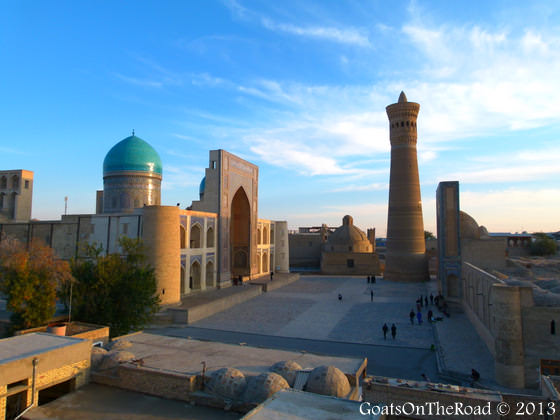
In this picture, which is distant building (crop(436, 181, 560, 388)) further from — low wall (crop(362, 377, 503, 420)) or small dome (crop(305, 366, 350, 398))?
small dome (crop(305, 366, 350, 398))

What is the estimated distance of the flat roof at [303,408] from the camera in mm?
4469

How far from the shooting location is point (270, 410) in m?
4.59

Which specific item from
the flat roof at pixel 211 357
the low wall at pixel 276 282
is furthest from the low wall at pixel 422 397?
the low wall at pixel 276 282

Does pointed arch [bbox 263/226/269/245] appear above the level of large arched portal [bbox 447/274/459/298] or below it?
above

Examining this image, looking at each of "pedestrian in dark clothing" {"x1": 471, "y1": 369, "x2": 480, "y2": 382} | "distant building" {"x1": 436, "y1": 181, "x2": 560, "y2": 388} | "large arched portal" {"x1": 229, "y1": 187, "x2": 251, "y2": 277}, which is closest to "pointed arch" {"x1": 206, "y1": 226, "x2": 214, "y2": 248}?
"large arched portal" {"x1": 229, "y1": 187, "x2": 251, "y2": 277}

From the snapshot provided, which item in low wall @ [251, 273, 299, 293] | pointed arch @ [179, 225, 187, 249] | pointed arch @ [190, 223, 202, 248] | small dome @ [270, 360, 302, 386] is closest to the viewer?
small dome @ [270, 360, 302, 386]

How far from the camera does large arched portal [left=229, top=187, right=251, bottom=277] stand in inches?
977

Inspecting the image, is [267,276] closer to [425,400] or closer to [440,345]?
[440,345]

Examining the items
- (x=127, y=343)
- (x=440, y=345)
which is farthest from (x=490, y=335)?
(x=127, y=343)

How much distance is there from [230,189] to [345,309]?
9440 millimetres

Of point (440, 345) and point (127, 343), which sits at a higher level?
point (127, 343)

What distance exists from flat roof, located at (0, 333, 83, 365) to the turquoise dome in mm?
16119

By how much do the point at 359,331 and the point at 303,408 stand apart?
9.13 metres

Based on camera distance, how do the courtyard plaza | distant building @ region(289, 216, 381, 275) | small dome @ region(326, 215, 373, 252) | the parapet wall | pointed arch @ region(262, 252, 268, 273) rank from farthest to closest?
1. small dome @ region(326, 215, 373, 252)
2. distant building @ region(289, 216, 381, 275)
3. pointed arch @ region(262, 252, 268, 273)
4. the courtyard plaza
5. the parapet wall
